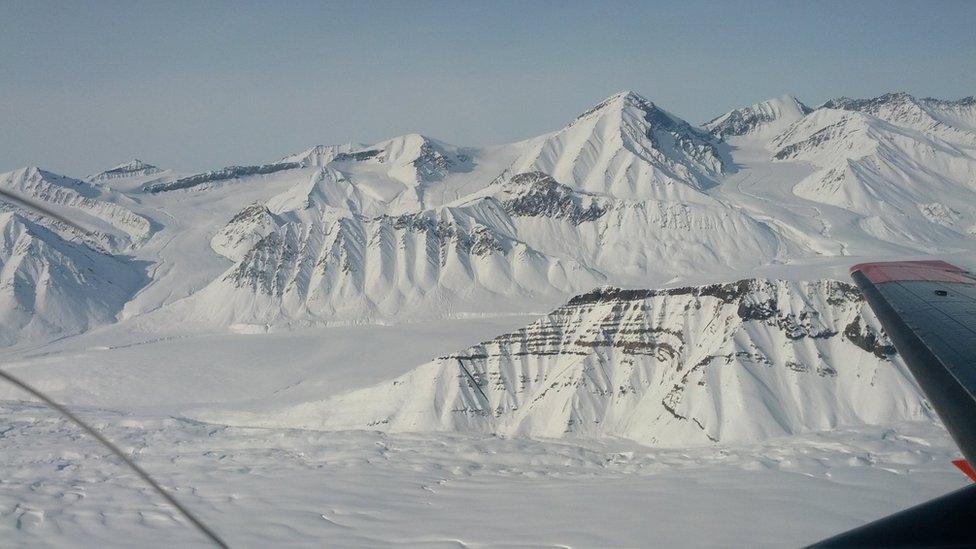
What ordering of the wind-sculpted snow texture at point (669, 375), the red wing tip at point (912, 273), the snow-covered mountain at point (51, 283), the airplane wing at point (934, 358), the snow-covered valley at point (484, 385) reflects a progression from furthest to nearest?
the snow-covered mountain at point (51, 283), the wind-sculpted snow texture at point (669, 375), the snow-covered valley at point (484, 385), the red wing tip at point (912, 273), the airplane wing at point (934, 358)

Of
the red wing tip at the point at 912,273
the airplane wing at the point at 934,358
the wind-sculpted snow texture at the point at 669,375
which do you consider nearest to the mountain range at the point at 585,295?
the wind-sculpted snow texture at the point at 669,375

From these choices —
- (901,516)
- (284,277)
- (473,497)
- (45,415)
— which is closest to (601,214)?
(284,277)

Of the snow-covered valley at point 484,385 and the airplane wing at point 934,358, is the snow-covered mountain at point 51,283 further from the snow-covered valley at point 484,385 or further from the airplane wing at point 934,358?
the airplane wing at point 934,358

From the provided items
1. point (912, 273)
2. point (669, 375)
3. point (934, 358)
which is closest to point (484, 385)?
point (669, 375)

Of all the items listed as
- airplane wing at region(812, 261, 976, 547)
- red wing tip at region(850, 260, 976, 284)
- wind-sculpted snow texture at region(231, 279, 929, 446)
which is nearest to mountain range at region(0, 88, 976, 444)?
wind-sculpted snow texture at region(231, 279, 929, 446)

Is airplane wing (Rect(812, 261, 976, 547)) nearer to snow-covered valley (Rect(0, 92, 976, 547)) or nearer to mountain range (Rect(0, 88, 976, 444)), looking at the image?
snow-covered valley (Rect(0, 92, 976, 547))

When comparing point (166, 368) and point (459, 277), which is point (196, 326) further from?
point (459, 277)
